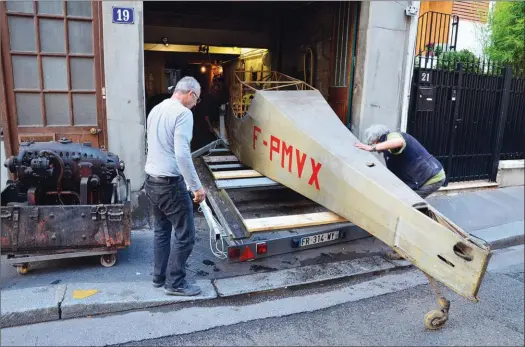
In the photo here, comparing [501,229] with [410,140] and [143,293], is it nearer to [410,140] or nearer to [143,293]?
[410,140]

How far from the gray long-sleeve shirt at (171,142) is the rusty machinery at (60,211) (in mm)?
750

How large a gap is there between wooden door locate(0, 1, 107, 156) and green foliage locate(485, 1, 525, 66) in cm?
853

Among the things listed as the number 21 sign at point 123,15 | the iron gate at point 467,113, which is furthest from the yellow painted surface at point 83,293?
the iron gate at point 467,113

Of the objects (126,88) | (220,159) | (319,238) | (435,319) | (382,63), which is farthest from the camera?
(382,63)

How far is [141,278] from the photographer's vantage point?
4.07m

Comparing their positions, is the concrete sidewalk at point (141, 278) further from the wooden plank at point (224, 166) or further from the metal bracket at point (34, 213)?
the wooden plank at point (224, 166)

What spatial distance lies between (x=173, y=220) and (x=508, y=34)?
32.0ft

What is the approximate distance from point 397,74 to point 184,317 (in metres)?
5.19

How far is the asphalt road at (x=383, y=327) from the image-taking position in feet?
10.7

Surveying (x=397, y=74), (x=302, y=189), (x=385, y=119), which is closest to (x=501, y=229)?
(x=385, y=119)

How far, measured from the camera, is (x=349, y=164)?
3.92 m

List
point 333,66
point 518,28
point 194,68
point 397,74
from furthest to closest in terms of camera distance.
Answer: point 194,68
point 518,28
point 333,66
point 397,74

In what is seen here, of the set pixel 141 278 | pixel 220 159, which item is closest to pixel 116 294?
pixel 141 278

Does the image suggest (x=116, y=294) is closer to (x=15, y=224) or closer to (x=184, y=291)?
(x=184, y=291)
